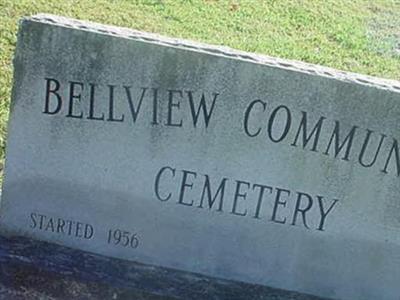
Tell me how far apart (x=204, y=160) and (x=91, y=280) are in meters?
0.73

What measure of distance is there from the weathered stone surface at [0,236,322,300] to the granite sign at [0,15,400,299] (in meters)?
0.05

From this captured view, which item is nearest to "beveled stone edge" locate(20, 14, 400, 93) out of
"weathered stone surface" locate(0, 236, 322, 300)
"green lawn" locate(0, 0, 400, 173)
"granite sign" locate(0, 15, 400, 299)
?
"granite sign" locate(0, 15, 400, 299)

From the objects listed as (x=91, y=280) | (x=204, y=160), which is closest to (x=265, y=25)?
(x=204, y=160)

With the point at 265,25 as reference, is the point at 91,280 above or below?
below

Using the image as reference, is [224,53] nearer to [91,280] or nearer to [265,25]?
[91,280]

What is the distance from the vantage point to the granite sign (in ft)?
13.2

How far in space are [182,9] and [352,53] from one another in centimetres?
152

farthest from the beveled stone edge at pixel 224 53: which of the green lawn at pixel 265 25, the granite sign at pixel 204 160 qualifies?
the green lawn at pixel 265 25

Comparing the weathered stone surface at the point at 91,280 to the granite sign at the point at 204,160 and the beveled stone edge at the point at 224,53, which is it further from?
the beveled stone edge at the point at 224,53

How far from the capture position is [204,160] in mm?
4164

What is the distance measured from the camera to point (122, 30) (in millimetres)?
4059

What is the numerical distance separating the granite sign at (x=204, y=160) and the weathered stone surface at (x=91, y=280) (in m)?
0.05

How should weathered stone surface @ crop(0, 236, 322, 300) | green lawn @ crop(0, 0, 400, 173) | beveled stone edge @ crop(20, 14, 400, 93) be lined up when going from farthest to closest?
1. green lawn @ crop(0, 0, 400, 173)
2. weathered stone surface @ crop(0, 236, 322, 300)
3. beveled stone edge @ crop(20, 14, 400, 93)

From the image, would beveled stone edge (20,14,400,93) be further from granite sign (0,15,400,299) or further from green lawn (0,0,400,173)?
green lawn (0,0,400,173)
